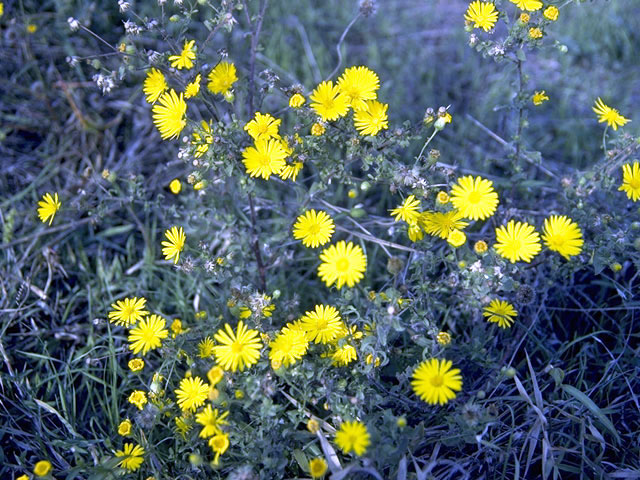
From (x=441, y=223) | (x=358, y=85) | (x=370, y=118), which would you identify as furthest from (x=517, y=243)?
(x=358, y=85)

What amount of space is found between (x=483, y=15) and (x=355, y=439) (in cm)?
176

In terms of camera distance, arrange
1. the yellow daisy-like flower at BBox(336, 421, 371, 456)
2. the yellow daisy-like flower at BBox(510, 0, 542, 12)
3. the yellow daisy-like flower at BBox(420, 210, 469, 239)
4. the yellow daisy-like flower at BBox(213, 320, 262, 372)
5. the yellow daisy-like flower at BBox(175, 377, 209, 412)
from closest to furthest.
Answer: the yellow daisy-like flower at BBox(336, 421, 371, 456) < the yellow daisy-like flower at BBox(213, 320, 262, 372) < the yellow daisy-like flower at BBox(175, 377, 209, 412) < the yellow daisy-like flower at BBox(420, 210, 469, 239) < the yellow daisy-like flower at BBox(510, 0, 542, 12)

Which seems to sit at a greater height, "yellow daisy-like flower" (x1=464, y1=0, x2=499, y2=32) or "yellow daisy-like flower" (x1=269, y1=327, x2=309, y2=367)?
"yellow daisy-like flower" (x1=464, y1=0, x2=499, y2=32)

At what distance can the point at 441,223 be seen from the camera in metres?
2.15

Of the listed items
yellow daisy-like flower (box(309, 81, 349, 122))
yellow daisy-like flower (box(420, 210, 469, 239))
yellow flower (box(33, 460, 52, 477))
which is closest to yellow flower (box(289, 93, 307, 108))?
yellow daisy-like flower (box(309, 81, 349, 122))

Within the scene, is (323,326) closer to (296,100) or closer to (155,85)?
(296,100)

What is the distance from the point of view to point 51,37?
3.67 meters

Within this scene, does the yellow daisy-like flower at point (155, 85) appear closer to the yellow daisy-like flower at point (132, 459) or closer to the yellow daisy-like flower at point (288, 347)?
the yellow daisy-like flower at point (288, 347)

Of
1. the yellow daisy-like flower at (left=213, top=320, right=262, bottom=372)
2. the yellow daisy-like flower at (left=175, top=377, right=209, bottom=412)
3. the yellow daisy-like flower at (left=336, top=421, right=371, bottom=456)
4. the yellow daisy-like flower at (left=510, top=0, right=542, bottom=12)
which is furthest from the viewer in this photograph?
the yellow daisy-like flower at (left=510, top=0, right=542, bottom=12)

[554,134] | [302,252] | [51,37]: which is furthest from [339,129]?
[51,37]

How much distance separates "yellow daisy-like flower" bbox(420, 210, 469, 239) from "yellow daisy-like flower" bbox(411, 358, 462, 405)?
52cm

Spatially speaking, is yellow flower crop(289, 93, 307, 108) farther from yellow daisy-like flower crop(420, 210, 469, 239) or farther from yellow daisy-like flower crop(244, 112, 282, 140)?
yellow daisy-like flower crop(420, 210, 469, 239)

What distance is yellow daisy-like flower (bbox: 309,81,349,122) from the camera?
7.16 ft

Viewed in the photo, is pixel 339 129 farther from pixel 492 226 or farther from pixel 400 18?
pixel 400 18
